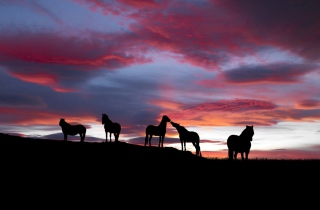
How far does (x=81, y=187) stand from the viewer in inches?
718

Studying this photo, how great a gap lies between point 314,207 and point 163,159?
11.8m

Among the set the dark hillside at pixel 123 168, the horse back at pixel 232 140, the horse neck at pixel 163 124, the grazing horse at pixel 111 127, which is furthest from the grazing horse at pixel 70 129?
the horse back at pixel 232 140

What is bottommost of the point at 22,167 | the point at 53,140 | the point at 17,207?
the point at 17,207

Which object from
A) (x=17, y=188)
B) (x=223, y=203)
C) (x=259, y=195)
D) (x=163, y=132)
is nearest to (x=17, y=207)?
(x=17, y=188)

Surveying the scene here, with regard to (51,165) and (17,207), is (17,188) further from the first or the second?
(51,165)

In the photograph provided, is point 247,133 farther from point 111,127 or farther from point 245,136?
point 111,127

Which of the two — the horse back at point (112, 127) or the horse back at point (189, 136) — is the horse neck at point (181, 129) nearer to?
the horse back at point (189, 136)

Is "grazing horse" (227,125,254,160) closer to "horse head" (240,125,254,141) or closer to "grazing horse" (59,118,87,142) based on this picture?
"horse head" (240,125,254,141)

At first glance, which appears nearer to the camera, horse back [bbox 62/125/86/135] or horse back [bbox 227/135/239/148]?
horse back [bbox 227/135/239/148]

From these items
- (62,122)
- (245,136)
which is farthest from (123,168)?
(62,122)

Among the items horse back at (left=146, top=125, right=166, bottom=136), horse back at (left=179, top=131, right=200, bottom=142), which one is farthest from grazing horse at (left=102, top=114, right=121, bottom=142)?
horse back at (left=179, top=131, right=200, bottom=142)

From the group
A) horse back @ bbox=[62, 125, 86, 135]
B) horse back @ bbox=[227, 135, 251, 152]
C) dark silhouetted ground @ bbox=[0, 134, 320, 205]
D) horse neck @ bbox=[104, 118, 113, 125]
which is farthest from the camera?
horse back @ bbox=[62, 125, 86, 135]

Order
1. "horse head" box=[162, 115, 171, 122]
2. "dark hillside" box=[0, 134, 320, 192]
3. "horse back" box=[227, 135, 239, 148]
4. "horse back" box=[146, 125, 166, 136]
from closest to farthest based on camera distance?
1. "dark hillside" box=[0, 134, 320, 192]
2. "horse back" box=[227, 135, 239, 148]
3. "horse back" box=[146, 125, 166, 136]
4. "horse head" box=[162, 115, 171, 122]

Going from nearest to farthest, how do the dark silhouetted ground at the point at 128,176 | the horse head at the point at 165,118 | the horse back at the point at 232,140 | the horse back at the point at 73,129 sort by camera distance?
the dark silhouetted ground at the point at 128,176
the horse back at the point at 232,140
the horse head at the point at 165,118
the horse back at the point at 73,129
